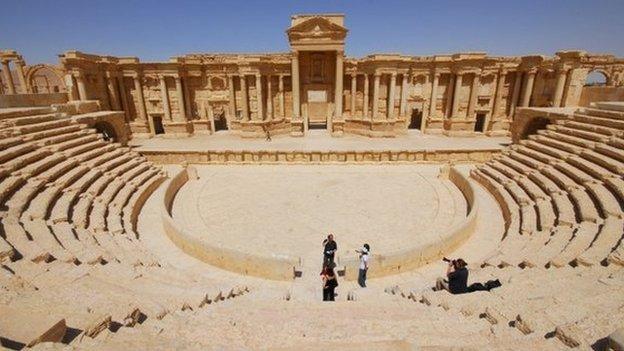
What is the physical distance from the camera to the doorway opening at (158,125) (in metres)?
26.9

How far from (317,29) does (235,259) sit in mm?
19736

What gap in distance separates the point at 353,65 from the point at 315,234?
18.8 m

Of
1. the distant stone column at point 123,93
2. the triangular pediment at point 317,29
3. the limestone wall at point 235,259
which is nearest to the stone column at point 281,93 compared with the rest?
the triangular pediment at point 317,29

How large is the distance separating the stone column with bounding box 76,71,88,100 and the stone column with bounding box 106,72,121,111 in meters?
2.30

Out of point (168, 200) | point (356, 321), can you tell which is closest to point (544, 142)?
point (356, 321)

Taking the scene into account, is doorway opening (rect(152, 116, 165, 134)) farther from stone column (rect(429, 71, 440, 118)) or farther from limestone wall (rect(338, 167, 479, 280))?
limestone wall (rect(338, 167, 479, 280))

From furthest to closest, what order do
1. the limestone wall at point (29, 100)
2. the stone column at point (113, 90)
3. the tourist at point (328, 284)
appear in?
1. the stone column at point (113, 90)
2. the limestone wall at point (29, 100)
3. the tourist at point (328, 284)

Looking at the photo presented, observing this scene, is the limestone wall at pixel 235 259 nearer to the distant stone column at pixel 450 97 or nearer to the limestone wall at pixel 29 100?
the limestone wall at pixel 29 100

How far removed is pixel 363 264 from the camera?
7781 millimetres

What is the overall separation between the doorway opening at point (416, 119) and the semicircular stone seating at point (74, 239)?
2188cm

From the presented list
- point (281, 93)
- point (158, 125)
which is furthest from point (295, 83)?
point (158, 125)

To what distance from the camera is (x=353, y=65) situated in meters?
→ 25.3

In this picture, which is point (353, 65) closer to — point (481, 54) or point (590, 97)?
point (481, 54)

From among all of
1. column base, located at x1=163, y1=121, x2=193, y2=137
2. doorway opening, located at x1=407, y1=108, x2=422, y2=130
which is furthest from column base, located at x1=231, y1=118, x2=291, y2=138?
doorway opening, located at x1=407, y1=108, x2=422, y2=130
